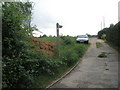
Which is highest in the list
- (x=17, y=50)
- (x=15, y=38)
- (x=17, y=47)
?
(x=15, y=38)

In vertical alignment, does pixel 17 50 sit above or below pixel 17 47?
below

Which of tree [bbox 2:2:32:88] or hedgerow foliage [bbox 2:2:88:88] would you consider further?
tree [bbox 2:2:32:88]

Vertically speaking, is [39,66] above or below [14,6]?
below

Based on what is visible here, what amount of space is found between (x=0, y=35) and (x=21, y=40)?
898mm

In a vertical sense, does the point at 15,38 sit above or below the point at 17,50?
above

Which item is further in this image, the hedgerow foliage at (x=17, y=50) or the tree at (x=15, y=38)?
the tree at (x=15, y=38)

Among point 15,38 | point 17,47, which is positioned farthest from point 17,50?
point 15,38

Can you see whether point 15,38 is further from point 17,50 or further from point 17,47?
point 17,50

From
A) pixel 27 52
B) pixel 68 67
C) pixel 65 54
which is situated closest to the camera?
pixel 27 52

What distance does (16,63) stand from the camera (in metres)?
7.07

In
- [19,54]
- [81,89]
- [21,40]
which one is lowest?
[81,89]

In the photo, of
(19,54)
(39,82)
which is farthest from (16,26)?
(39,82)

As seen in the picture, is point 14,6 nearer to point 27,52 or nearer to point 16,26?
point 16,26

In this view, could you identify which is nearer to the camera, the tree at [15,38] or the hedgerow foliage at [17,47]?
the hedgerow foliage at [17,47]
